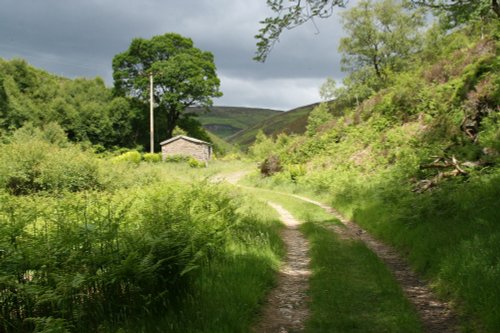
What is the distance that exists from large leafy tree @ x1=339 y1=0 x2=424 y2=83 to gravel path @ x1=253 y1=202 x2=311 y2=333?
42.1m

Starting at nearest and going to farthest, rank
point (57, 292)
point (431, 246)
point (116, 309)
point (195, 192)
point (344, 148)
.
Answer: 1. point (57, 292)
2. point (116, 309)
3. point (431, 246)
4. point (195, 192)
5. point (344, 148)

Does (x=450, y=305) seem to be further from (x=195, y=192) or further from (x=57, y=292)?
(x=195, y=192)

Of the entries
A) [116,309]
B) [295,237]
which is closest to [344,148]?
[295,237]

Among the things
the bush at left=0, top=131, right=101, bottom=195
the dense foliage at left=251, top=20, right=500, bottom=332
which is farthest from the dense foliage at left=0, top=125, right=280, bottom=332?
the bush at left=0, top=131, right=101, bottom=195

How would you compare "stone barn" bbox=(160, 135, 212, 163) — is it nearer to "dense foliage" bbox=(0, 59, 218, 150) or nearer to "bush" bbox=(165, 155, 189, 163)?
"bush" bbox=(165, 155, 189, 163)

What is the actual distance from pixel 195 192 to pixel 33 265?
21.9 ft

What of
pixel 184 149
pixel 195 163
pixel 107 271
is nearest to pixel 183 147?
pixel 184 149

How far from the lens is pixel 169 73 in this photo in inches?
2151

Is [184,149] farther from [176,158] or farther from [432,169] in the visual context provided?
[432,169]

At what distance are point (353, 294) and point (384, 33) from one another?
47.5 m

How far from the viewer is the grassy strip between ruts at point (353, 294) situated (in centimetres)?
528

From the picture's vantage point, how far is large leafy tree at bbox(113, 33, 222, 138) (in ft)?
181

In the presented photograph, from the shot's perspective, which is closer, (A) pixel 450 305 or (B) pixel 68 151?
(A) pixel 450 305

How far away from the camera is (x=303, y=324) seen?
214 inches
